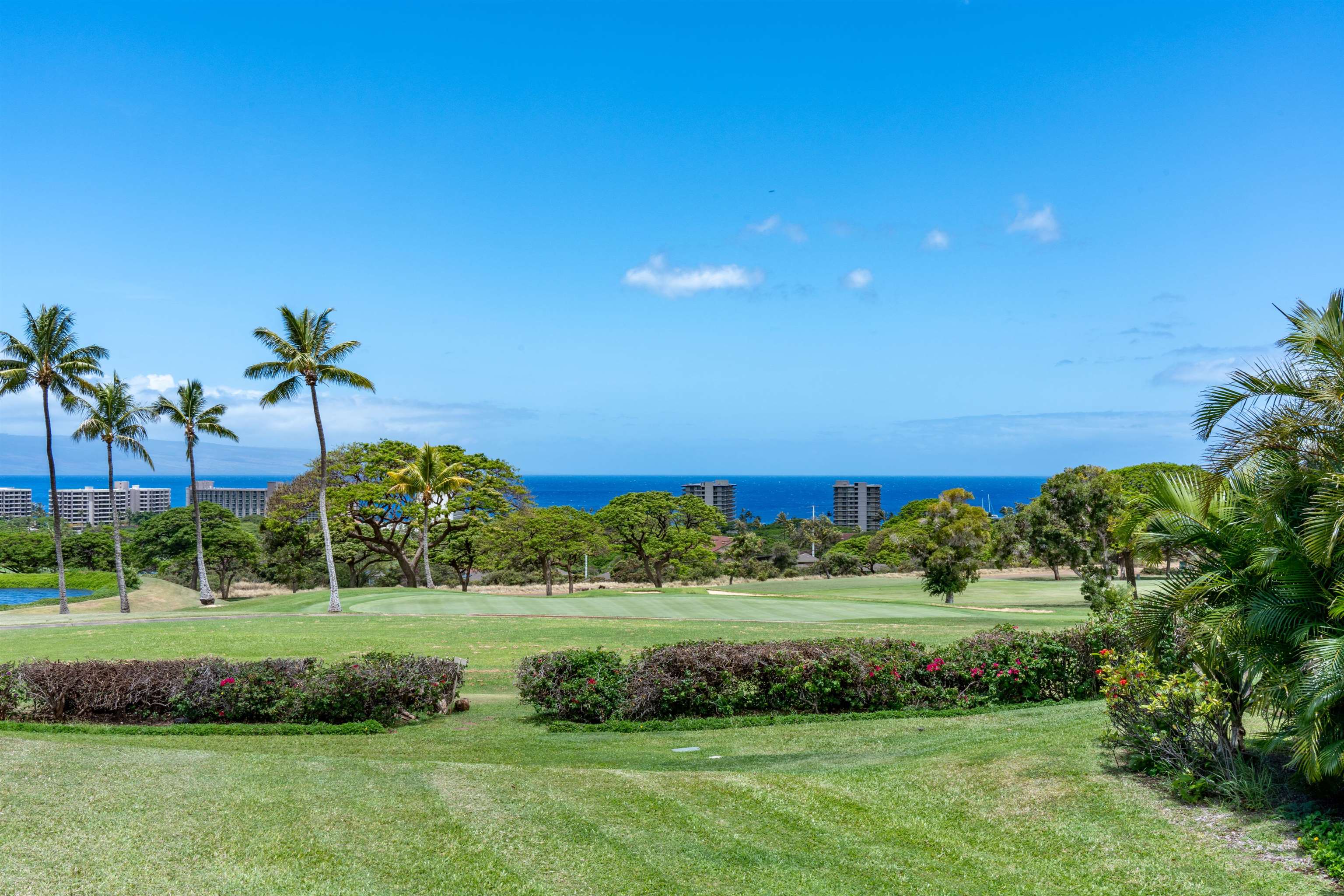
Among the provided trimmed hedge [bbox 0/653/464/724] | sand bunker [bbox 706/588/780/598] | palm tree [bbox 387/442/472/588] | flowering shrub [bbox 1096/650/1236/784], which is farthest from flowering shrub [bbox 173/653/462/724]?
palm tree [bbox 387/442/472/588]

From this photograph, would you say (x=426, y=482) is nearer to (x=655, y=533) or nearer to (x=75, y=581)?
(x=655, y=533)

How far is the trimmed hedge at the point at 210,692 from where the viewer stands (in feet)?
41.5

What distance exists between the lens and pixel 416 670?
43.6 feet

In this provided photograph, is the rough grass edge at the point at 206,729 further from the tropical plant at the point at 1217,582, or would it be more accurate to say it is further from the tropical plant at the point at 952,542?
the tropical plant at the point at 952,542

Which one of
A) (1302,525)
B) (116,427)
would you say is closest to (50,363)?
(116,427)

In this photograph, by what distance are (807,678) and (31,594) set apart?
54908 mm

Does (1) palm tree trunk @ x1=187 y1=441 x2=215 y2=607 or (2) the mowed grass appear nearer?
(2) the mowed grass

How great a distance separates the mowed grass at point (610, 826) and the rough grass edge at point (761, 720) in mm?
2082

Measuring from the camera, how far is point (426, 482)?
149 feet

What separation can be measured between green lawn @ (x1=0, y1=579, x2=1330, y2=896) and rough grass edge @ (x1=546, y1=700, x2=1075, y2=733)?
47cm

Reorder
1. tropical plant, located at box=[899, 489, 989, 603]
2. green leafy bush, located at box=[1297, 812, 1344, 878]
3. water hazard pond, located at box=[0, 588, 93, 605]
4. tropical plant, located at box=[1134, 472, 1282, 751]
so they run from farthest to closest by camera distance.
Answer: water hazard pond, located at box=[0, 588, 93, 605] < tropical plant, located at box=[899, 489, 989, 603] < tropical plant, located at box=[1134, 472, 1282, 751] < green leafy bush, located at box=[1297, 812, 1344, 878]

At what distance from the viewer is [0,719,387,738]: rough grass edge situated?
12.1 meters

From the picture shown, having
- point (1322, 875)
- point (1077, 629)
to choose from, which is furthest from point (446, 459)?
point (1322, 875)

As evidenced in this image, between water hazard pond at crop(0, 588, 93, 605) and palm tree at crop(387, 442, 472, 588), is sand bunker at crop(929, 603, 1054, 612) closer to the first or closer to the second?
palm tree at crop(387, 442, 472, 588)
